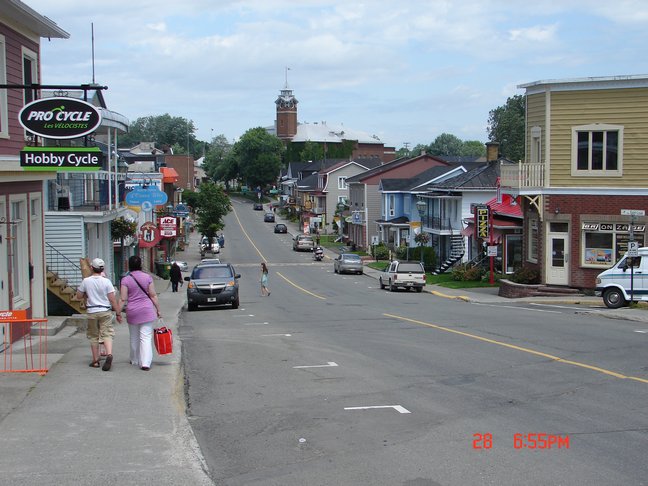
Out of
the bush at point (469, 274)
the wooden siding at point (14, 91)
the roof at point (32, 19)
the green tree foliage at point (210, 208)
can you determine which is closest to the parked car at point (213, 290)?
the roof at point (32, 19)

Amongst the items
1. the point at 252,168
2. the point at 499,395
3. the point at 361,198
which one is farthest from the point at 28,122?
the point at 252,168

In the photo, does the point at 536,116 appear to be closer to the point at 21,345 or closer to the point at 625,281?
the point at 625,281

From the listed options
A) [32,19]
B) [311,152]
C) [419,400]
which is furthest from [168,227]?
[311,152]

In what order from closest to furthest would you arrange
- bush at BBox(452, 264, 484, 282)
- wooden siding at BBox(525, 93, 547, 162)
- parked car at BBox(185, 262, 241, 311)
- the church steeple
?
parked car at BBox(185, 262, 241, 311), wooden siding at BBox(525, 93, 547, 162), bush at BBox(452, 264, 484, 282), the church steeple

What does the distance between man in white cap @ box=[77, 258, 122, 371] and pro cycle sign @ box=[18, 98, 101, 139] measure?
374 centimetres

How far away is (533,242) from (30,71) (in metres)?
24.9

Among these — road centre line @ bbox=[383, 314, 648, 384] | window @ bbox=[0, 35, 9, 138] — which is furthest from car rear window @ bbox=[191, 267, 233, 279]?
window @ bbox=[0, 35, 9, 138]

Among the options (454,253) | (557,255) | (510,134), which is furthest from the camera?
(510,134)

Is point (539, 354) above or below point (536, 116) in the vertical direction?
below

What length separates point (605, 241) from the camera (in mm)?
33938

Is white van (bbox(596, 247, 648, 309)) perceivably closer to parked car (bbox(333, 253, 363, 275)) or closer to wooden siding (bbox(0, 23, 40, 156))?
wooden siding (bbox(0, 23, 40, 156))

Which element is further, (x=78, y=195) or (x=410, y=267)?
(x=410, y=267)

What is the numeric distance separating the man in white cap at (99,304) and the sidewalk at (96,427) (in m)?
0.54

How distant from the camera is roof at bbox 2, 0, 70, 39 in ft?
54.9
